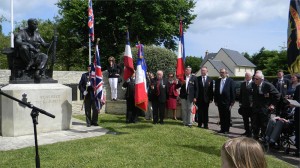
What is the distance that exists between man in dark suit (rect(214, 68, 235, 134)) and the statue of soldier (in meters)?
5.77

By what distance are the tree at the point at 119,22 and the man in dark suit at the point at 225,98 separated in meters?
20.1

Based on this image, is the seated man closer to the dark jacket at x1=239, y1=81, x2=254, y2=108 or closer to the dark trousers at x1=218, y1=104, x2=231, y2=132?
the dark jacket at x1=239, y1=81, x2=254, y2=108

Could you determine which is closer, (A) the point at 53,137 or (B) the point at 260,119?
(B) the point at 260,119

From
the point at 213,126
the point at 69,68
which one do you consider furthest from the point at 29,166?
the point at 69,68

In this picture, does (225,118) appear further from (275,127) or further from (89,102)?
(89,102)

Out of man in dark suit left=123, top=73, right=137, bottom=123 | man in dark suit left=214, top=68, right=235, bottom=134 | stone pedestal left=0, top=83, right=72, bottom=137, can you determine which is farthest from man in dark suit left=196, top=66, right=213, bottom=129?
stone pedestal left=0, top=83, right=72, bottom=137

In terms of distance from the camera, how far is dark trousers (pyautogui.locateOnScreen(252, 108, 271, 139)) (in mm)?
8922

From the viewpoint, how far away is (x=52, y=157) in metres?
6.92

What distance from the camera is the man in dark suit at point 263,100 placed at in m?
8.84

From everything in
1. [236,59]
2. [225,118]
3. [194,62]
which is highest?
[236,59]

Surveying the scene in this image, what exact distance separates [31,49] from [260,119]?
707cm

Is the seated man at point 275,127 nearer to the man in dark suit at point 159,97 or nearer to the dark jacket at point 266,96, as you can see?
the dark jacket at point 266,96

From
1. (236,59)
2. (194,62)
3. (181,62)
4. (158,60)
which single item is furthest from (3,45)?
(194,62)

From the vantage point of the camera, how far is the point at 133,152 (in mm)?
7414
